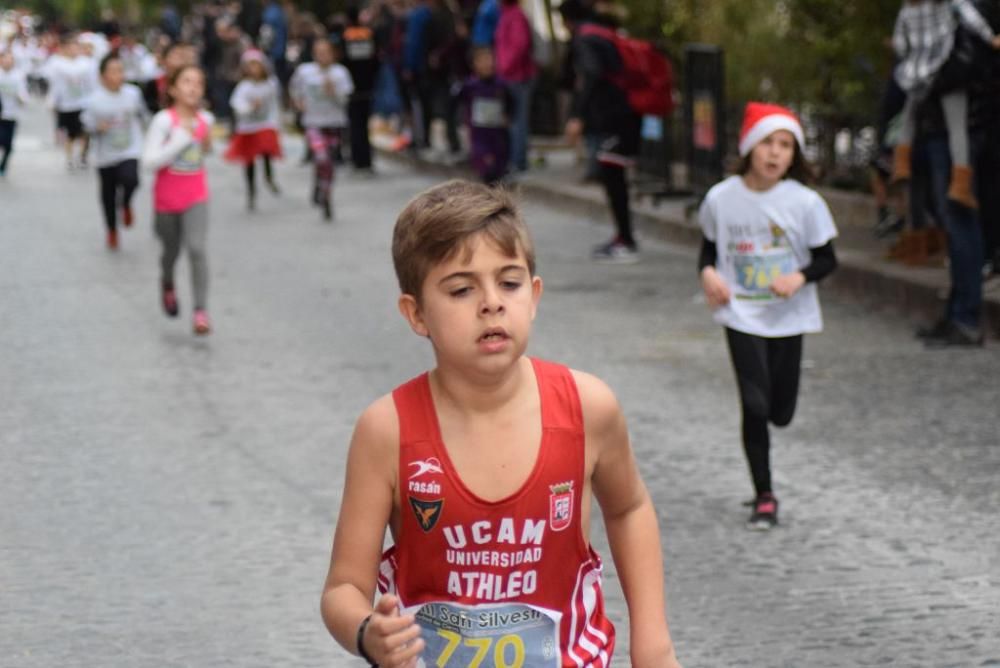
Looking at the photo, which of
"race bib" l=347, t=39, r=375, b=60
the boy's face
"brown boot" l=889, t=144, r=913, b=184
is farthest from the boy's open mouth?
"race bib" l=347, t=39, r=375, b=60

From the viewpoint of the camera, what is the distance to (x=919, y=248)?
11953 millimetres

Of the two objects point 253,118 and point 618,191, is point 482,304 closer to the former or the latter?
point 618,191

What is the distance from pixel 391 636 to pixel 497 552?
0.34m

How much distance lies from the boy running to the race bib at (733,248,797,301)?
11.8 ft

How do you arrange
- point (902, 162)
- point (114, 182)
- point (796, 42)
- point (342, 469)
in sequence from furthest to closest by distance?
point (114, 182), point (796, 42), point (902, 162), point (342, 469)

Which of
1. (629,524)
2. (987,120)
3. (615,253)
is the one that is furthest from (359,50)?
(629,524)

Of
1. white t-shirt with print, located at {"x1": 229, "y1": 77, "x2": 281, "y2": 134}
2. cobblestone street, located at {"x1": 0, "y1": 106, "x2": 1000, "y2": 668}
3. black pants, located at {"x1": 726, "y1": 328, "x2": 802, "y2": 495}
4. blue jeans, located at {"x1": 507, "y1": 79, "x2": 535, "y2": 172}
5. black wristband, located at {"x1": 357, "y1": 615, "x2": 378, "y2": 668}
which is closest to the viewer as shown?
black wristband, located at {"x1": 357, "y1": 615, "x2": 378, "y2": 668}

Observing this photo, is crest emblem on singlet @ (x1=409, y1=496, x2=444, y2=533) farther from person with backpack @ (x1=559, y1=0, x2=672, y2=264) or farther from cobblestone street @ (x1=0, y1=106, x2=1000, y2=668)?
person with backpack @ (x1=559, y1=0, x2=672, y2=264)

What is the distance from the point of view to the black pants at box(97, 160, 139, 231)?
15859 millimetres

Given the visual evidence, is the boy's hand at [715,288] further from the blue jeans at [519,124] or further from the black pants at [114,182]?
the blue jeans at [519,124]

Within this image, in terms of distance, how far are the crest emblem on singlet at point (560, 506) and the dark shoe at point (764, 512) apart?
11.7ft

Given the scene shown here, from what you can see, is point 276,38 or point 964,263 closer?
point 964,263

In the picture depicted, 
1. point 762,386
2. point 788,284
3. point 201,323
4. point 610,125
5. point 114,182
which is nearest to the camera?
point 788,284

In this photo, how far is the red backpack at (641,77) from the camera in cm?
1459
